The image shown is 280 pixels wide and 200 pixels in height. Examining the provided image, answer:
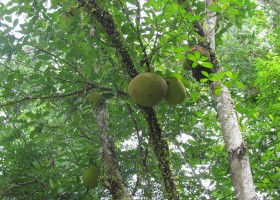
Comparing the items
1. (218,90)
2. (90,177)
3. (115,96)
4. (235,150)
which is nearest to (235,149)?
(235,150)

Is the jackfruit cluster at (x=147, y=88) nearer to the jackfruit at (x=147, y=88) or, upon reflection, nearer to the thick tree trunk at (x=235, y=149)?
the jackfruit at (x=147, y=88)

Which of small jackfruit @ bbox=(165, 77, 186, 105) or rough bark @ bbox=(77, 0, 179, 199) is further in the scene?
small jackfruit @ bbox=(165, 77, 186, 105)

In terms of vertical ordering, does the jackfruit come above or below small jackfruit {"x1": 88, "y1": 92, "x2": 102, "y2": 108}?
below

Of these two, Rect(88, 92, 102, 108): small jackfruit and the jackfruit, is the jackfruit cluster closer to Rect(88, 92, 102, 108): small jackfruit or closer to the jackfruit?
the jackfruit

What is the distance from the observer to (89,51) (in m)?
2.29

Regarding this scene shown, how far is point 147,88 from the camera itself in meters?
1.84

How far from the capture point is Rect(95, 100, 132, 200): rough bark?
104 inches

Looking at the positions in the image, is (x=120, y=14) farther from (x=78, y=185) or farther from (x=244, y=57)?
(x=244, y=57)

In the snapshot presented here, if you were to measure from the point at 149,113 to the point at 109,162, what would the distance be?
95 cm

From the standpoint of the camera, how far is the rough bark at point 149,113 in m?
1.94

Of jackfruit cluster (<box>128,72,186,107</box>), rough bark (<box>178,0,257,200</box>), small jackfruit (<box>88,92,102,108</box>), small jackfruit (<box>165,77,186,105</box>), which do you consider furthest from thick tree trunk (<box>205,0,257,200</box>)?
small jackfruit (<box>88,92,102,108</box>)

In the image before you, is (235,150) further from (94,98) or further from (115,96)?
(94,98)

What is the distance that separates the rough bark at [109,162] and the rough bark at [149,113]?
789mm

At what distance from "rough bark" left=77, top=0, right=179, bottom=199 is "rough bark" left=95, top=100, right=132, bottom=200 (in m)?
0.79
